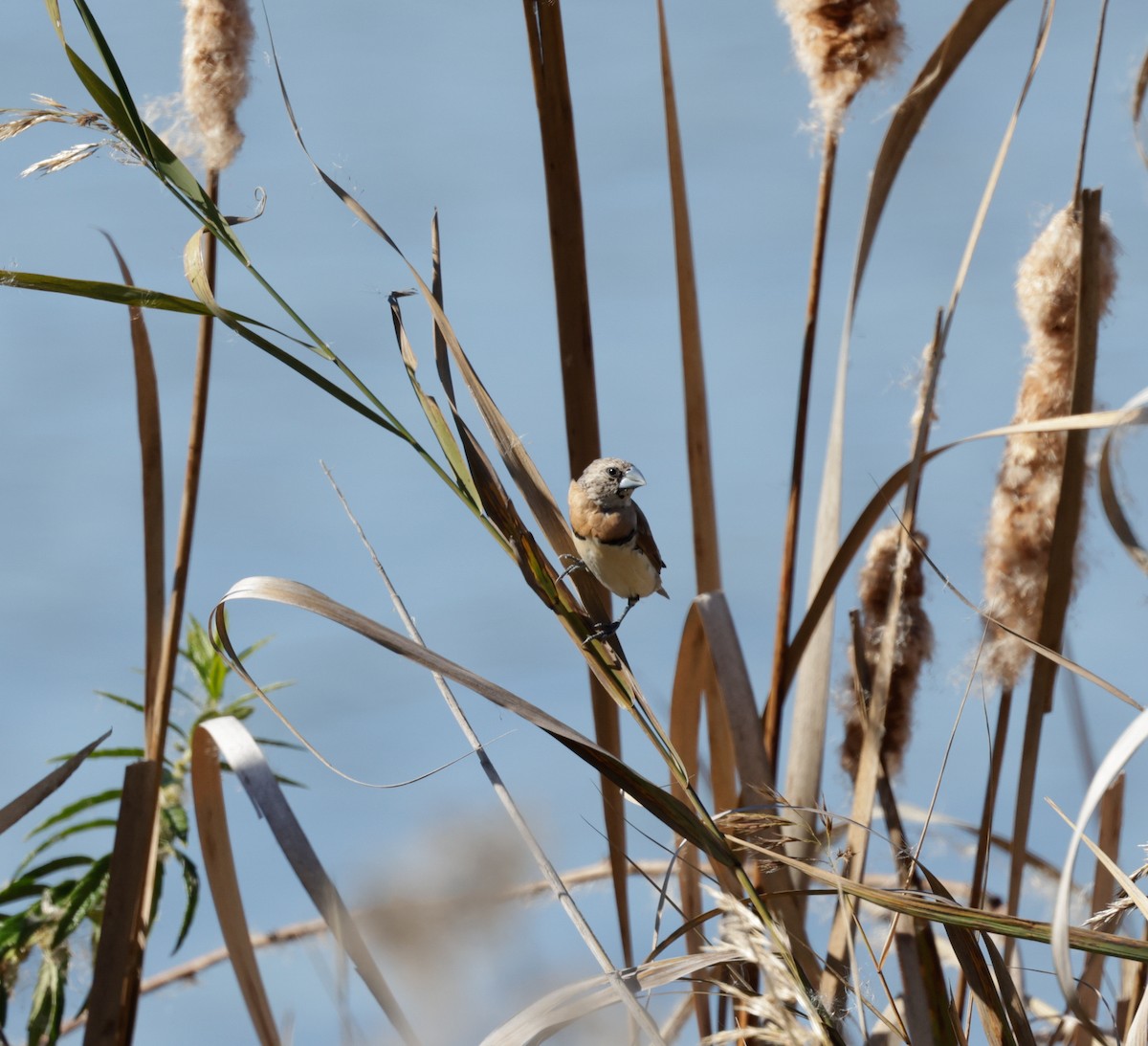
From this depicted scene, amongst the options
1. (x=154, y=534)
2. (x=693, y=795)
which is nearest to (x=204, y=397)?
(x=154, y=534)

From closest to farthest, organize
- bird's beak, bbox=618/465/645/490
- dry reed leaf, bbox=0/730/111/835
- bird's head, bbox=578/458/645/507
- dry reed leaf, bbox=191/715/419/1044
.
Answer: dry reed leaf, bbox=191/715/419/1044 → dry reed leaf, bbox=0/730/111/835 → bird's head, bbox=578/458/645/507 → bird's beak, bbox=618/465/645/490

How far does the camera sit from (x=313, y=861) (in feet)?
4.19

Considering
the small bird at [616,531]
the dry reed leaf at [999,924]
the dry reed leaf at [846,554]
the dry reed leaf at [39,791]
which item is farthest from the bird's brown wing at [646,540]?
the dry reed leaf at [999,924]

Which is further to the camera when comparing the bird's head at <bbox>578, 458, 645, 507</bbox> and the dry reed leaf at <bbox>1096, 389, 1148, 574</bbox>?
the bird's head at <bbox>578, 458, 645, 507</bbox>

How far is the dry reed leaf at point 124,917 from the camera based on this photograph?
62.7 inches

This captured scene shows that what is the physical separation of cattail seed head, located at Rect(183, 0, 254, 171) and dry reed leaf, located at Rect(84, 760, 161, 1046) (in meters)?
1.23

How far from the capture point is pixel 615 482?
8.37 ft

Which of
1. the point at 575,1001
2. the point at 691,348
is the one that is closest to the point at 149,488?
the point at 691,348

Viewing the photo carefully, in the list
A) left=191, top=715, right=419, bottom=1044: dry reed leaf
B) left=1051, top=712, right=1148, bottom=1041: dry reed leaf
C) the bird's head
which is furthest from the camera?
the bird's head

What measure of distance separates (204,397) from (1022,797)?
Answer: 4.48 feet

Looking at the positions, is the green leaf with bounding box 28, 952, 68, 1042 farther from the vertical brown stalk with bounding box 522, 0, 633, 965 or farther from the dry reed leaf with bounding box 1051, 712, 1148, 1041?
the dry reed leaf with bounding box 1051, 712, 1148, 1041

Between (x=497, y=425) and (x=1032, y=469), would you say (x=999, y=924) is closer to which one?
(x=497, y=425)

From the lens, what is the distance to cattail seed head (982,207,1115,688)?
234cm

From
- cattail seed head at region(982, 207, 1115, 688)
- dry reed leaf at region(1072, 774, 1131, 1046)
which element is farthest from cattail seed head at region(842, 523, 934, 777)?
dry reed leaf at region(1072, 774, 1131, 1046)
